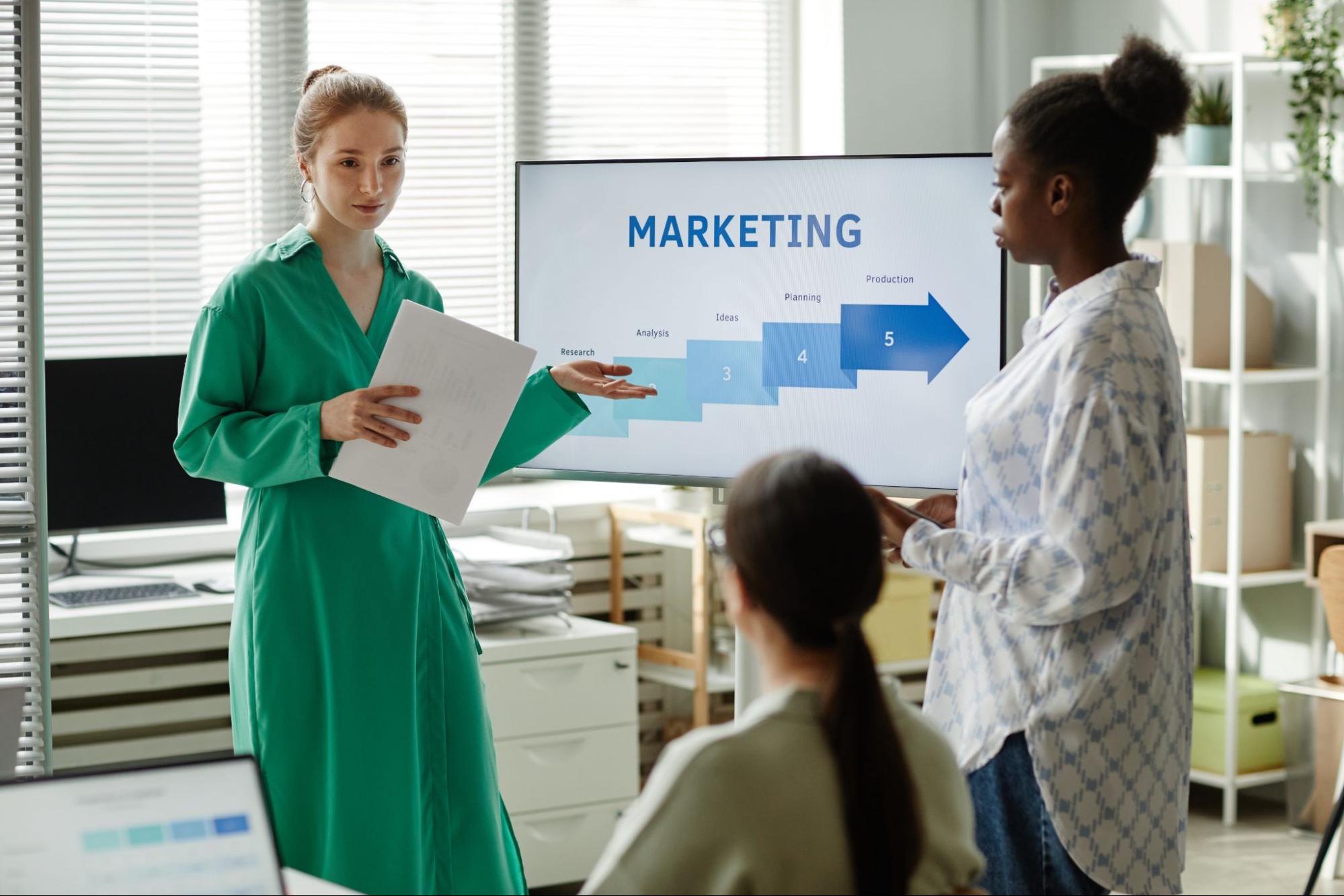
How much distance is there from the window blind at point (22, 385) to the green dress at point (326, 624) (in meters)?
0.37

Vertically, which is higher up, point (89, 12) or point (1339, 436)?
point (89, 12)

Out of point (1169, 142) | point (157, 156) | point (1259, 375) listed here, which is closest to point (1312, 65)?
point (1169, 142)

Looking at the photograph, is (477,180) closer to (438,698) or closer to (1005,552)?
(438,698)

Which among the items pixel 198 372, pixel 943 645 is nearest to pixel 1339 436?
pixel 943 645

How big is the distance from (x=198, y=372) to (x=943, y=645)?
106 centimetres

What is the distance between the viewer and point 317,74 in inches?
89.4

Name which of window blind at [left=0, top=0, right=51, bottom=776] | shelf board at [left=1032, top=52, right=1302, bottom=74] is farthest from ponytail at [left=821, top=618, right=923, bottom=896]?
shelf board at [left=1032, top=52, right=1302, bottom=74]

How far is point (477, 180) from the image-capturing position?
418 cm

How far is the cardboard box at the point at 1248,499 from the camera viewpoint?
3959 millimetres

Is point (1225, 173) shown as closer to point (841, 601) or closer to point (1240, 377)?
point (1240, 377)

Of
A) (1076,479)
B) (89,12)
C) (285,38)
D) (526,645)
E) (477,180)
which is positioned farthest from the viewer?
(477,180)

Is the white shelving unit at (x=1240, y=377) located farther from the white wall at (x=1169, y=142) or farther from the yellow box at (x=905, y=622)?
the yellow box at (x=905, y=622)

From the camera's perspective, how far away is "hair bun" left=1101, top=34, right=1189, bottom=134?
5.04 feet

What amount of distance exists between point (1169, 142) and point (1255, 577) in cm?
125
